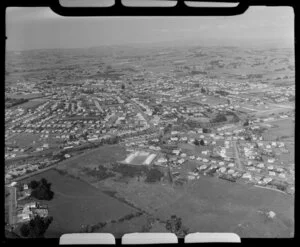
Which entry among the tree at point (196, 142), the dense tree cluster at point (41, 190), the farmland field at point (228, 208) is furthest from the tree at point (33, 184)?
the tree at point (196, 142)

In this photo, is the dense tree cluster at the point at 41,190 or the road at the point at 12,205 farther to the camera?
the dense tree cluster at the point at 41,190

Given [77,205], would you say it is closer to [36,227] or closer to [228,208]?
[36,227]

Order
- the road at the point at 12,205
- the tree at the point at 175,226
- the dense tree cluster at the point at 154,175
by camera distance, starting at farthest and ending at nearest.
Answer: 1. the dense tree cluster at the point at 154,175
2. the tree at the point at 175,226
3. the road at the point at 12,205

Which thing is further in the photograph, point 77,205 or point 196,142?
point 196,142

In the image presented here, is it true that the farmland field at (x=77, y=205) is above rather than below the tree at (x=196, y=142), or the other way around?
below

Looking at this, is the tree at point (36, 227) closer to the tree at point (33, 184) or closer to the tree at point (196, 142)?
the tree at point (33, 184)

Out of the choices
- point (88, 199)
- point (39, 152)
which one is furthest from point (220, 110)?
point (39, 152)

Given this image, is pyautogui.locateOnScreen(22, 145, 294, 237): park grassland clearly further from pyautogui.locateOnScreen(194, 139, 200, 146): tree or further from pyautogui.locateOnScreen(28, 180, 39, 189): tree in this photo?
pyautogui.locateOnScreen(194, 139, 200, 146): tree

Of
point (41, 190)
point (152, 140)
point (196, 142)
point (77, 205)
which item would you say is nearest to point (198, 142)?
point (196, 142)

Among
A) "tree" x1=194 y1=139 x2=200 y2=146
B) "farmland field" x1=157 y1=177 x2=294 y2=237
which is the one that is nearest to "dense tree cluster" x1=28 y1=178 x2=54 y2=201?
"farmland field" x1=157 y1=177 x2=294 y2=237
